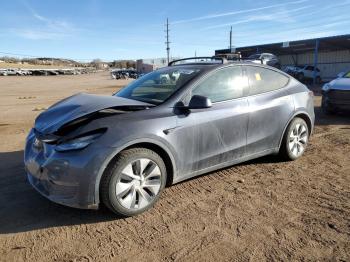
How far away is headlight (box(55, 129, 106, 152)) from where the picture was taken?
11.3 feet

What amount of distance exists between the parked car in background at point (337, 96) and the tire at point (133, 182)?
7231 millimetres

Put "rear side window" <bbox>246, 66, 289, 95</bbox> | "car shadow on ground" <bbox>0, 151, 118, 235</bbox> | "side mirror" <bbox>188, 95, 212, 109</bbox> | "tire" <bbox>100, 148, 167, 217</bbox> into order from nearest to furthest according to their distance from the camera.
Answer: "tire" <bbox>100, 148, 167, 217</bbox>, "car shadow on ground" <bbox>0, 151, 118, 235</bbox>, "side mirror" <bbox>188, 95, 212, 109</bbox>, "rear side window" <bbox>246, 66, 289, 95</bbox>

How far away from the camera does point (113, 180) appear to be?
3.52m

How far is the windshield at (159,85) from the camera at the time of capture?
4340mm

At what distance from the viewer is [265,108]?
4.98m

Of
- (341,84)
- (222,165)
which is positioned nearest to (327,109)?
(341,84)

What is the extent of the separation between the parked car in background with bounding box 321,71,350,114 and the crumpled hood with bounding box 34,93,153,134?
7133 millimetres

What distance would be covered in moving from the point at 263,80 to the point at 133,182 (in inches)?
104

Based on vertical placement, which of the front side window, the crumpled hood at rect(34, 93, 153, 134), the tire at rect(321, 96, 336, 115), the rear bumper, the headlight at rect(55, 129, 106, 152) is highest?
the front side window

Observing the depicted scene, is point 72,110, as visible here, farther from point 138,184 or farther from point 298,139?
point 298,139

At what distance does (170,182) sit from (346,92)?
709 centimetres

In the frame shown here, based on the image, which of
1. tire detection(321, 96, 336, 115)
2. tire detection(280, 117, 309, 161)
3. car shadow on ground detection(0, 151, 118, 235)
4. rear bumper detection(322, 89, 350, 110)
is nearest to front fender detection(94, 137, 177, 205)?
car shadow on ground detection(0, 151, 118, 235)

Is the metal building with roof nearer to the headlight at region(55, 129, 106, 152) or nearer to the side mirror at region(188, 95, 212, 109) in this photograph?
the side mirror at region(188, 95, 212, 109)

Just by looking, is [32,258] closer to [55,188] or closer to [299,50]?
[55,188]
